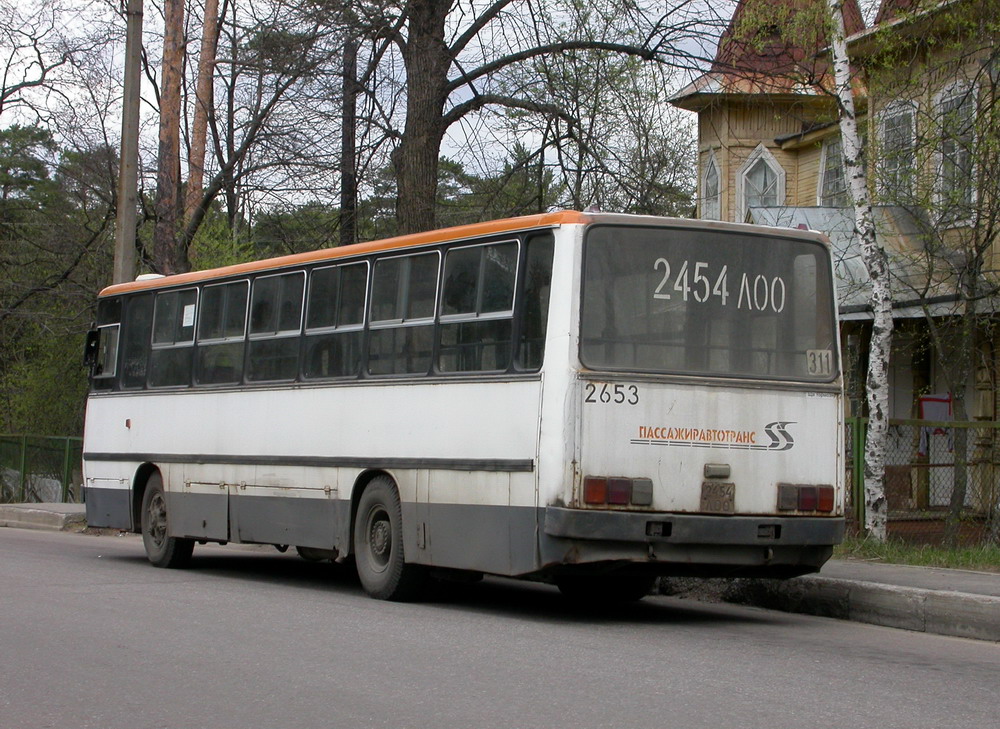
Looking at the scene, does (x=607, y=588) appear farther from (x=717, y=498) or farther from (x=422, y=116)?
(x=422, y=116)

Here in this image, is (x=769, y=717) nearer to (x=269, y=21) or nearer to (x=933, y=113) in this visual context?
(x=933, y=113)

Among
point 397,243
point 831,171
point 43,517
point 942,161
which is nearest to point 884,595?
point 397,243

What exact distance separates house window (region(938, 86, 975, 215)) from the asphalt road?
19.5 feet

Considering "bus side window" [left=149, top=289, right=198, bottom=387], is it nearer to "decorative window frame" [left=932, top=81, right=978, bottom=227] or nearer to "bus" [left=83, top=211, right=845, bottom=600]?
"bus" [left=83, top=211, right=845, bottom=600]

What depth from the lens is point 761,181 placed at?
93.3 feet

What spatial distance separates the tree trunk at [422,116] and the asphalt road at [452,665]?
766 cm

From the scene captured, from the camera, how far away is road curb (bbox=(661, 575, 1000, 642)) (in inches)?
406

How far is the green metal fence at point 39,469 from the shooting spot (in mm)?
29266

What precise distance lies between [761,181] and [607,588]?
56.9 feet

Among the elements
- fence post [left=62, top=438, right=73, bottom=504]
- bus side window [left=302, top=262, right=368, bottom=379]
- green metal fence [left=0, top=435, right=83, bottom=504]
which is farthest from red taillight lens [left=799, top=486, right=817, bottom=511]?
fence post [left=62, top=438, right=73, bottom=504]

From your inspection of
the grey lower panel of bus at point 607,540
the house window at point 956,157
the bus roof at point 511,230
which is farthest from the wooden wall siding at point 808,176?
the grey lower panel of bus at point 607,540

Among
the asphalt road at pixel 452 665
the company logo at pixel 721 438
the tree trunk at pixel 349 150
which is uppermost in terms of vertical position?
the tree trunk at pixel 349 150

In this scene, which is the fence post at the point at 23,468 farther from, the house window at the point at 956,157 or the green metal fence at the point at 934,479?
the house window at the point at 956,157

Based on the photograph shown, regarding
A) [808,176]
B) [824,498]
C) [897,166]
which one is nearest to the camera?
[824,498]
